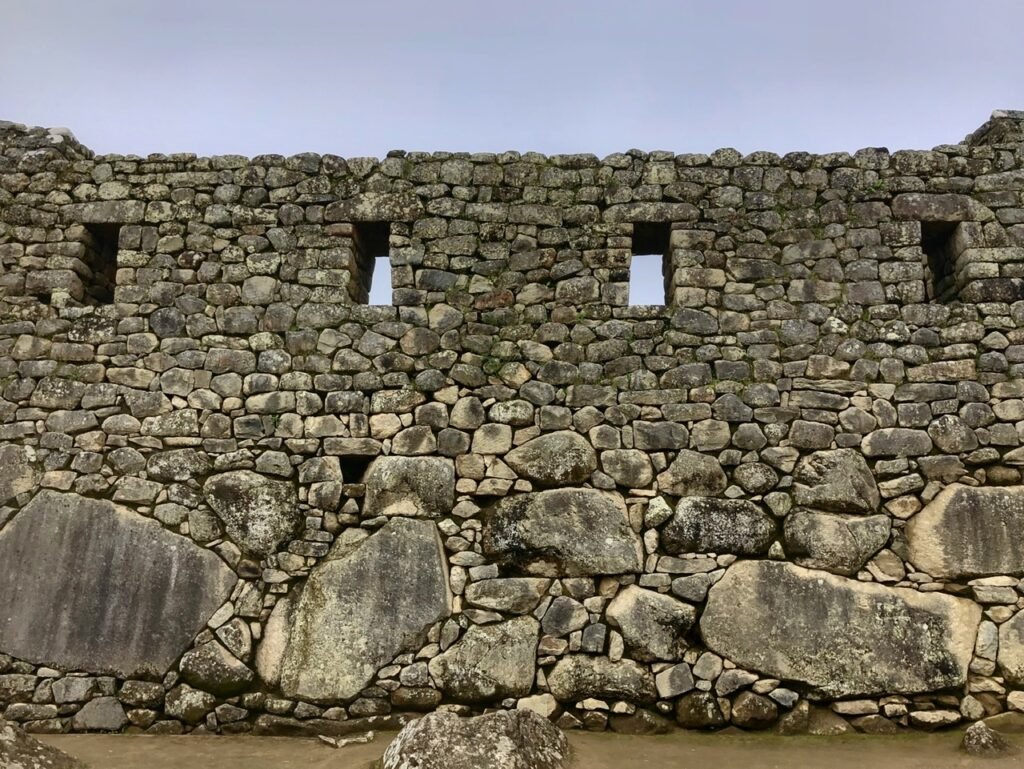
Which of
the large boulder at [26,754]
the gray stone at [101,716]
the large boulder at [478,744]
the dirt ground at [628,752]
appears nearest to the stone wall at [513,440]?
the gray stone at [101,716]

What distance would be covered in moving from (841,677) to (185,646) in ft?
14.5

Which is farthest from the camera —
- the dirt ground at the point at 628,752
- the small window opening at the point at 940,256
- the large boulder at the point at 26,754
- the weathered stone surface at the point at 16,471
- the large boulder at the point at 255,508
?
the small window opening at the point at 940,256

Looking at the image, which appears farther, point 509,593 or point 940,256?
point 940,256

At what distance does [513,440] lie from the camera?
562 centimetres

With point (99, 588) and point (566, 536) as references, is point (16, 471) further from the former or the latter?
point (566, 536)

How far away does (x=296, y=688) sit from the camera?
5.22m

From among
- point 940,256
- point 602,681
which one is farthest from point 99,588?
point 940,256

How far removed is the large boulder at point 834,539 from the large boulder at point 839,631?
0.10 meters

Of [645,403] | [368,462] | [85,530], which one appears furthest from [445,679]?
[85,530]

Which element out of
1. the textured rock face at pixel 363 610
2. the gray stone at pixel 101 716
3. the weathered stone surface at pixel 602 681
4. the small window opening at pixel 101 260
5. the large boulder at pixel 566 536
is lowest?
the gray stone at pixel 101 716

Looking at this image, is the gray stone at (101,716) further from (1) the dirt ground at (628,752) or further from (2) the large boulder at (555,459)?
A: (2) the large boulder at (555,459)

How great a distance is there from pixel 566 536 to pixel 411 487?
114cm

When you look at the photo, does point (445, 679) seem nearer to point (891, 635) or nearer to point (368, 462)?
point (368, 462)

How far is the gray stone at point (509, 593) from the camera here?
5297 millimetres
